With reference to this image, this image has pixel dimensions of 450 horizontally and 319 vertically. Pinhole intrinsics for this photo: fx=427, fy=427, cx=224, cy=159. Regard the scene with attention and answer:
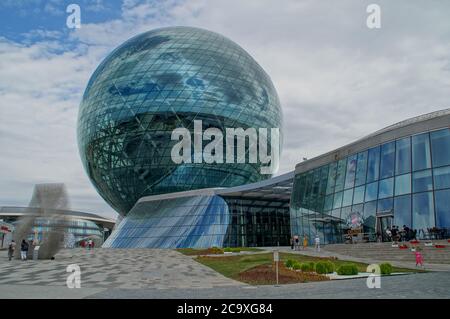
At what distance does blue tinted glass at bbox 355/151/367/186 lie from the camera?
29.7 metres

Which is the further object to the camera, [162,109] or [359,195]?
[162,109]

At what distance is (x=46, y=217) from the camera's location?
2834cm

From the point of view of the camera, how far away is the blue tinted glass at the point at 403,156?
26.3 metres

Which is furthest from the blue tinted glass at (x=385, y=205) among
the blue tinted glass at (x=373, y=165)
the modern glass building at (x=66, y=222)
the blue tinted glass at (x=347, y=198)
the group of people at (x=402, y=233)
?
the modern glass building at (x=66, y=222)

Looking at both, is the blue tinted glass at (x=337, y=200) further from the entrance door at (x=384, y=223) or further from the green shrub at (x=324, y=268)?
the green shrub at (x=324, y=268)

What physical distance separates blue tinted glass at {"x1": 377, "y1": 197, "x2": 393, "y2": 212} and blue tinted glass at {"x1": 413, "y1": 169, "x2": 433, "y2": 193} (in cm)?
188

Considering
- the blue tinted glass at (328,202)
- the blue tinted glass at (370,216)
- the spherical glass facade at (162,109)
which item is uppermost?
the spherical glass facade at (162,109)

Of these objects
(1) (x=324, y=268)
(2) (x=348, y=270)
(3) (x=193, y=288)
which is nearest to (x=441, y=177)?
(2) (x=348, y=270)

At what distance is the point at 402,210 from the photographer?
25.7 metres

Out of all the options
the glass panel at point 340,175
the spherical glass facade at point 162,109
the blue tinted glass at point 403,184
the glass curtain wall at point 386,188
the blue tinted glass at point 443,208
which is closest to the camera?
the blue tinted glass at point 443,208

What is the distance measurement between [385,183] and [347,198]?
3.79 metres

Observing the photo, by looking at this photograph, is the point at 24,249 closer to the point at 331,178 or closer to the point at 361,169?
the point at 331,178

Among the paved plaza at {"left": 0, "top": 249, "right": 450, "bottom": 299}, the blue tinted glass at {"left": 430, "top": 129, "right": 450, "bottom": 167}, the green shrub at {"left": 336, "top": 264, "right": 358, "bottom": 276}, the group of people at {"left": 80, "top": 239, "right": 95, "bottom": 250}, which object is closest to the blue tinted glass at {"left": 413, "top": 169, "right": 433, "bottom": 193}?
the blue tinted glass at {"left": 430, "top": 129, "right": 450, "bottom": 167}
